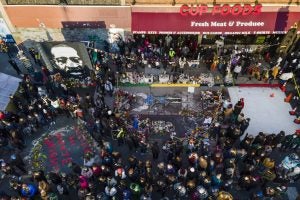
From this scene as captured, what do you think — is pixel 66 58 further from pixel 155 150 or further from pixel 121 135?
pixel 155 150

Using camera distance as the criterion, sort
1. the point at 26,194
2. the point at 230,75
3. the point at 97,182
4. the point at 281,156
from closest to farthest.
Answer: the point at 26,194 < the point at 97,182 < the point at 281,156 < the point at 230,75

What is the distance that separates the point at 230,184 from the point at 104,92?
1108 centimetres

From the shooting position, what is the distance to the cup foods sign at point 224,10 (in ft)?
70.7

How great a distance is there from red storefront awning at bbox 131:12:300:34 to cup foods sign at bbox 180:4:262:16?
0.33 m

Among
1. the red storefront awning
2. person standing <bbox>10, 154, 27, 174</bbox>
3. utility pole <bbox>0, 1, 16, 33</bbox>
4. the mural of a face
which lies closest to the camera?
person standing <bbox>10, 154, 27, 174</bbox>

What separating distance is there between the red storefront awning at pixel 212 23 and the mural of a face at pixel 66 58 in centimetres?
498

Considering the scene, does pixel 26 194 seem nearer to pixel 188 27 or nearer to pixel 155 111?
pixel 155 111

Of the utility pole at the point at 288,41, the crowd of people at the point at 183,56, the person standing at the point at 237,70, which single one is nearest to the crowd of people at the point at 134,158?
the person standing at the point at 237,70

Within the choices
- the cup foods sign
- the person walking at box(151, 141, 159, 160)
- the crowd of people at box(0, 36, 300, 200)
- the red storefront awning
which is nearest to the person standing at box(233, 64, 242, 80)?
the crowd of people at box(0, 36, 300, 200)

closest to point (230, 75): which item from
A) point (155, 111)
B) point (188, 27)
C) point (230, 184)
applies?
point (188, 27)

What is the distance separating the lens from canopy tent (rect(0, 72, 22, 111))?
20478 mm

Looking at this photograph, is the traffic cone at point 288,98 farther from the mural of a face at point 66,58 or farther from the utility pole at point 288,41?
the mural of a face at point 66,58

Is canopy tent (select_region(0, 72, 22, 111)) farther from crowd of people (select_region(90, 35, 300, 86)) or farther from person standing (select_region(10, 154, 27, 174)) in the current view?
crowd of people (select_region(90, 35, 300, 86))

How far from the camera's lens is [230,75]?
23.6 metres
